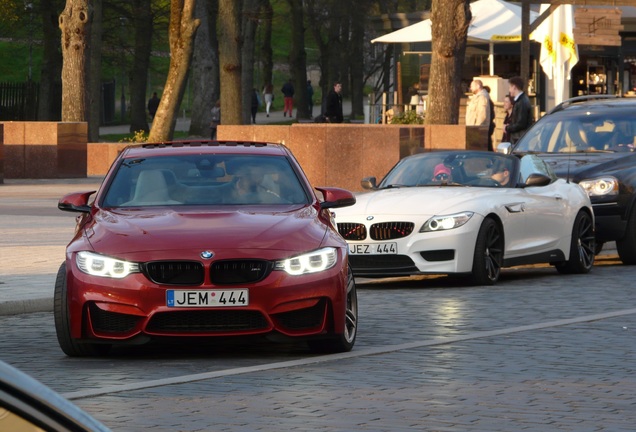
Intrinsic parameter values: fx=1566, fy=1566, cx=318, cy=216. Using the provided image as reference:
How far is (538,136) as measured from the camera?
18938 mm

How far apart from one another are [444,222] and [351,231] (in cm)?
86

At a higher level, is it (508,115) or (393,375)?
(508,115)

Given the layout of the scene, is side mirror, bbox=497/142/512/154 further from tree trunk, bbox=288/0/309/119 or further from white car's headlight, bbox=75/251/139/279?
Answer: tree trunk, bbox=288/0/309/119

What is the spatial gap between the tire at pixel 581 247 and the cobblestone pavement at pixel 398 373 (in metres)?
2.34

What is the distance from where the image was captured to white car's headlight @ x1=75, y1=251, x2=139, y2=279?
9.18 m

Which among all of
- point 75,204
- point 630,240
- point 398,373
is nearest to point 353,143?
point 630,240

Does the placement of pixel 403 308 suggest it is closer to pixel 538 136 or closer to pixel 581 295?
pixel 581 295

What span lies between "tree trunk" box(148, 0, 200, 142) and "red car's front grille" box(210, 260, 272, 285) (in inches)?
943

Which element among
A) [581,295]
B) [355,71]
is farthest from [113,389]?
[355,71]

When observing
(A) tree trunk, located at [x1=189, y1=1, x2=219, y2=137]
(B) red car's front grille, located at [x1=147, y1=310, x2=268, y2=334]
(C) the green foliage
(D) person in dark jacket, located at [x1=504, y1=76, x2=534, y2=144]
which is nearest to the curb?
(B) red car's front grille, located at [x1=147, y1=310, x2=268, y2=334]

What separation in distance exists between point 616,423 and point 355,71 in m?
66.8

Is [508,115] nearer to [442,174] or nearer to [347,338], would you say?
[442,174]

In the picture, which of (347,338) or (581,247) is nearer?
(347,338)

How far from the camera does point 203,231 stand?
9.38 meters
